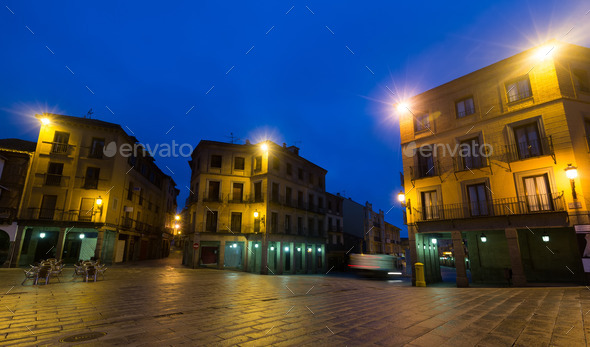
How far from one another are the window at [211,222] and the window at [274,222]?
6.00 m

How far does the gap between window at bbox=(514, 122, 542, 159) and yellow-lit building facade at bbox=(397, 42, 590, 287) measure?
47 millimetres

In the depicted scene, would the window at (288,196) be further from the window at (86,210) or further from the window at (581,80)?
the window at (581,80)

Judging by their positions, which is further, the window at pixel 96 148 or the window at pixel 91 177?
the window at pixel 96 148

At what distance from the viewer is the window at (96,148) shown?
27.3m

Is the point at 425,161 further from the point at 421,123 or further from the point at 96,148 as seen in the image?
the point at 96,148

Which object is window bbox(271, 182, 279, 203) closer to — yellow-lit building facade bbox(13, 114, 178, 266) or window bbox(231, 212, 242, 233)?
window bbox(231, 212, 242, 233)

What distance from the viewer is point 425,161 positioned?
20672mm

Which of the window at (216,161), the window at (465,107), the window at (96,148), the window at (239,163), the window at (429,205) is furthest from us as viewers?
the window at (239,163)

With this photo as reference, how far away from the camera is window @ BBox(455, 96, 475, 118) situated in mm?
19155

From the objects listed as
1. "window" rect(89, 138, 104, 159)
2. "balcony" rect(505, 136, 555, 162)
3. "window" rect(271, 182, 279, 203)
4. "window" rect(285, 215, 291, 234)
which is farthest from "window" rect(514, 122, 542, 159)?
"window" rect(89, 138, 104, 159)

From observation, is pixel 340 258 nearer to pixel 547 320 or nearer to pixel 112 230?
pixel 112 230

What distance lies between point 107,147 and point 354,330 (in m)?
29.4

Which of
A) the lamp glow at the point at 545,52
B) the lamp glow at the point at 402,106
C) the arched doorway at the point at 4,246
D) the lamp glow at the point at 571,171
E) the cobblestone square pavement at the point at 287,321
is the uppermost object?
the lamp glow at the point at 545,52

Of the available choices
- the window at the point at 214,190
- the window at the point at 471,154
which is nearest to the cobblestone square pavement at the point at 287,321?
the window at the point at 471,154
